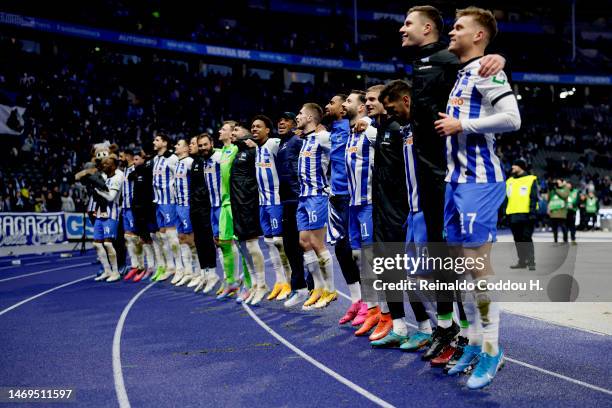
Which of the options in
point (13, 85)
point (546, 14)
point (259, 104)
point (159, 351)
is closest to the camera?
point (159, 351)

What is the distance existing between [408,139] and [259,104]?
1215 inches

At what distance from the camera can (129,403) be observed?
12.1 feet

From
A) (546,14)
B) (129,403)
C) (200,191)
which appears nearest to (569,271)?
(200,191)

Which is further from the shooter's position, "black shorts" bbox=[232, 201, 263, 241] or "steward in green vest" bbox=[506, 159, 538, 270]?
"steward in green vest" bbox=[506, 159, 538, 270]

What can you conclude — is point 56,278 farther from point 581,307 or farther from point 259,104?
point 259,104

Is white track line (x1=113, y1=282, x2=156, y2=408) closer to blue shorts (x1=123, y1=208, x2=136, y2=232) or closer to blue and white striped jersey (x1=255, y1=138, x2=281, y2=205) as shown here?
blue and white striped jersey (x1=255, y1=138, x2=281, y2=205)

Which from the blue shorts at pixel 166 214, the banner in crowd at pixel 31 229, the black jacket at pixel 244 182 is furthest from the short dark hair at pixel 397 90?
the banner in crowd at pixel 31 229

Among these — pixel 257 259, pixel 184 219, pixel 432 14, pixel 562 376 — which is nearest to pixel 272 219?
pixel 257 259

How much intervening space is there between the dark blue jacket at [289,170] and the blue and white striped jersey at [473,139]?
362 cm

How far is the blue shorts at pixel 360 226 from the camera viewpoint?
214 inches

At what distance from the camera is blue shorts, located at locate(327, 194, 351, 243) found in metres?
6.14

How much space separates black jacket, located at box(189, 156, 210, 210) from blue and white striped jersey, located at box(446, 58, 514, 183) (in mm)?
5608

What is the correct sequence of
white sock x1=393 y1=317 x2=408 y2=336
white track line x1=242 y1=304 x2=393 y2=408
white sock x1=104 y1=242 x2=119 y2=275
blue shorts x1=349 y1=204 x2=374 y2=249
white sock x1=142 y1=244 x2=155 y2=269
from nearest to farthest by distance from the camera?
white track line x1=242 y1=304 x2=393 y2=408 → white sock x1=393 y1=317 x2=408 y2=336 → blue shorts x1=349 y1=204 x2=374 y2=249 → white sock x1=104 y1=242 x2=119 y2=275 → white sock x1=142 y1=244 x2=155 y2=269

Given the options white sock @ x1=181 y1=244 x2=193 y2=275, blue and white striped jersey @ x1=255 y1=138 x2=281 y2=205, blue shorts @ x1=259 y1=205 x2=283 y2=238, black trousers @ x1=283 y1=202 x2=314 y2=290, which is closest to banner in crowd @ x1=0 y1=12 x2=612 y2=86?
A: white sock @ x1=181 y1=244 x2=193 y2=275
